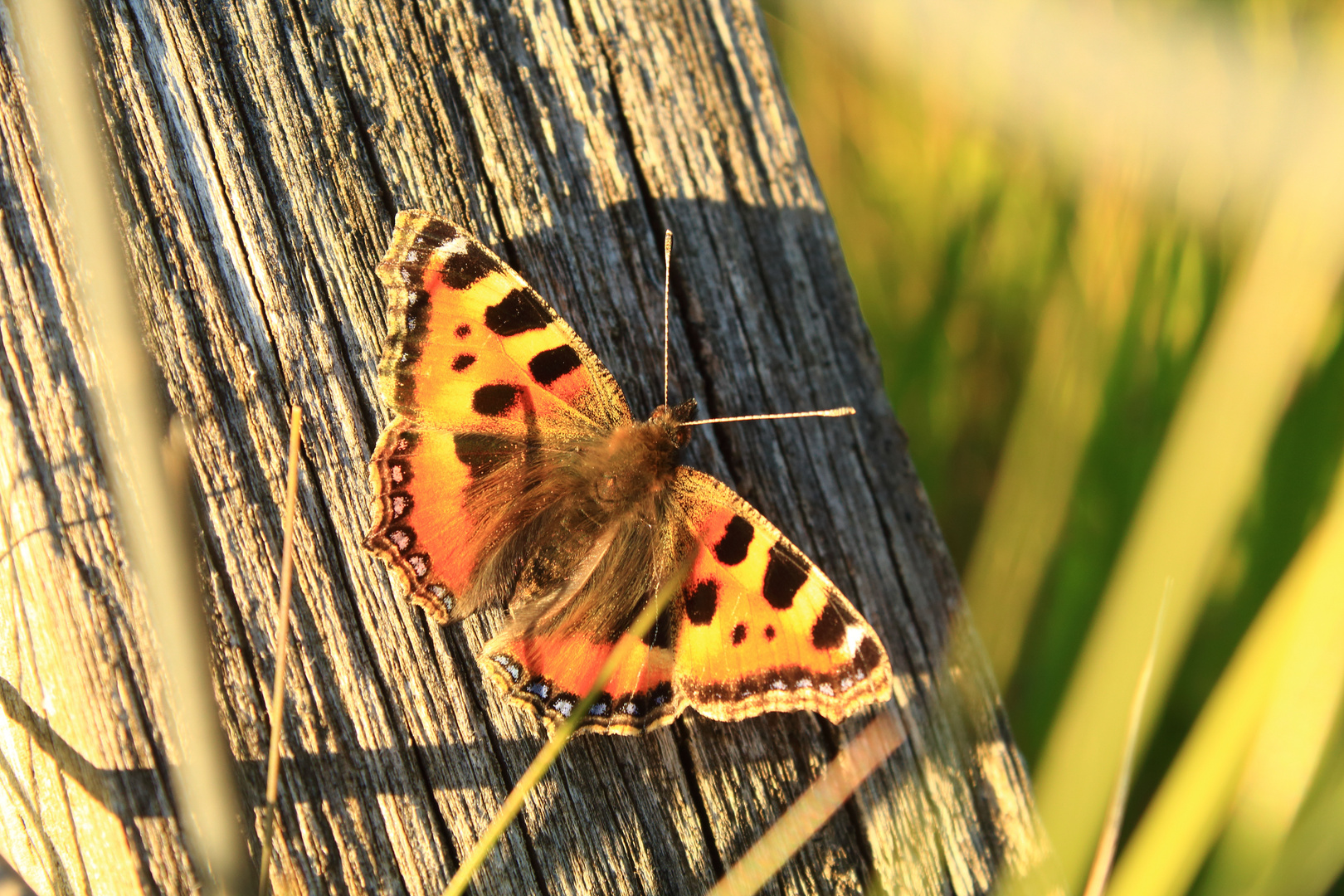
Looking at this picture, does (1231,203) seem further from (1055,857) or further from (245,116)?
(245,116)

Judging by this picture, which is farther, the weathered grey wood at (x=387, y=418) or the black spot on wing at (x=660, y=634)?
the black spot on wing at (x=660, y=634)

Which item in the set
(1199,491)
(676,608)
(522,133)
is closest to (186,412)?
(522,133)

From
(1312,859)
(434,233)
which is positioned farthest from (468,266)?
(1312,859)

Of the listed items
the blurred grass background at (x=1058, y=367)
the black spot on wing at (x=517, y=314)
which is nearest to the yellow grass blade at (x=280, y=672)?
the black spot on wing at (x=517, y=314)

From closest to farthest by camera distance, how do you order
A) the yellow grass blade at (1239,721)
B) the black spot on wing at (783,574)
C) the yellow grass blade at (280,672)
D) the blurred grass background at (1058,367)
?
the yellow grass blade at (280,672) < the yellow grass blade at (1239,721) < the black spot on wing at (783,574) < the blurred grass background at (1058,367)

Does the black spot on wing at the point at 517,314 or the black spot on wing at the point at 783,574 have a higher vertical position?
the black spot on wing at the point at 517,314

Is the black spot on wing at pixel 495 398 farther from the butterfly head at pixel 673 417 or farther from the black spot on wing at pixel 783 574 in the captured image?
the black spot on wing at pixel 783 574

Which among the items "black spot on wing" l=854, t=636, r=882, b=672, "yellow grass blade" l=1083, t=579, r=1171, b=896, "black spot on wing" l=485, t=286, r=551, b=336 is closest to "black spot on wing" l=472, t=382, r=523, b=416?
"black spot on wing" l=485, t=286, r=551, b=336

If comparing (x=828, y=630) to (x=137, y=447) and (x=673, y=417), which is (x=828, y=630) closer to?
(x=673, y=417)

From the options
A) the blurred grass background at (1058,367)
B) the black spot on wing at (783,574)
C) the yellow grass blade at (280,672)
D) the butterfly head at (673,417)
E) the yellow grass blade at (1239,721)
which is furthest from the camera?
the blurred grass background at (1058,367)
